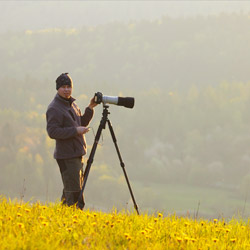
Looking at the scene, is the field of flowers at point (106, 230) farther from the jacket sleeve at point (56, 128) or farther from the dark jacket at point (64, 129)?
the jacket sleeve at point (56, 128)

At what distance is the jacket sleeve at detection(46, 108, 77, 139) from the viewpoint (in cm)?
500

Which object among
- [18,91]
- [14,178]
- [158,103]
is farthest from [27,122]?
[158,103]

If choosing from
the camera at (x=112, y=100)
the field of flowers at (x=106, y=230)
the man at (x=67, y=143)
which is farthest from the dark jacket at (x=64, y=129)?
the field of flowers at (x=106, y=230)

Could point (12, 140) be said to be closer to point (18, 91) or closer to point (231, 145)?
point (18, 91)

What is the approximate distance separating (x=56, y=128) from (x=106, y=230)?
4.95 ft

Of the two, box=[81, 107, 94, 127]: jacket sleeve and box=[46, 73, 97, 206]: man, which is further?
box=[81, 107, 94, 127]: jacket sleeve

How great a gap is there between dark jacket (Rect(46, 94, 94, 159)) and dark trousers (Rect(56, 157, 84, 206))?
0.09 meters

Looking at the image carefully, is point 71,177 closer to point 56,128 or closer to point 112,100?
Result: point 56,128

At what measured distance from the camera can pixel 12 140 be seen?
452 ft

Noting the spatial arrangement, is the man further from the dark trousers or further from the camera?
the camera

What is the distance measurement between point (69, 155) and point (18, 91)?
19266 cm

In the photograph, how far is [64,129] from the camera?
16.5ft

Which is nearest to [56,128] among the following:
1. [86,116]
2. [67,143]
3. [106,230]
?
[67,143]

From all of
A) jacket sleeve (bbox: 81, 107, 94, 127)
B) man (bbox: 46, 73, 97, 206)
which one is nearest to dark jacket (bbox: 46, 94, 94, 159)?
man (bbox: 46, 73, 97, 206)
